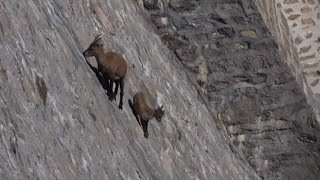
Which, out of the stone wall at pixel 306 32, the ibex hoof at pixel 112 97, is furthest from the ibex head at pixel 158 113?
the stone wall at pixel 306 32

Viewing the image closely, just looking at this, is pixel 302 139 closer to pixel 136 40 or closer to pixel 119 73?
pixel 136 40

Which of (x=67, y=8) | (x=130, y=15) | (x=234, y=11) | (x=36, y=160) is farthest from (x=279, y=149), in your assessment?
(x=36, y=160)

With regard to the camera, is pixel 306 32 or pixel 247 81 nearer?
pixel 247 81

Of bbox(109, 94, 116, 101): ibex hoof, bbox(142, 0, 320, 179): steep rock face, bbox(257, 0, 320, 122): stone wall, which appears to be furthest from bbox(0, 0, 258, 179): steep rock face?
bbox(257, 0, 320, 122): stone wall

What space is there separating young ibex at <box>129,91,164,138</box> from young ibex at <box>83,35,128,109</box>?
38 centimetres

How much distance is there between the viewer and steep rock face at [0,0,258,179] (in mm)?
4156

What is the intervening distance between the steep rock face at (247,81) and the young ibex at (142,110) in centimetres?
188

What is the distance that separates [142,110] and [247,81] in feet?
7.57

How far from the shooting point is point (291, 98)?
27.1 ft

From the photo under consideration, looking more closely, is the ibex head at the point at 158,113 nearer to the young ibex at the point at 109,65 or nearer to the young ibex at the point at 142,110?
the young ibex at the point at 142,110

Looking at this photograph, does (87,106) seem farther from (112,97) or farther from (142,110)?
(142,110)

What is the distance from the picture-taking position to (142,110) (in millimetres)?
5992

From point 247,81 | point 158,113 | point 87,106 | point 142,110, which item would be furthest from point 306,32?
point 87,106

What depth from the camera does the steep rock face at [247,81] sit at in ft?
26.0
